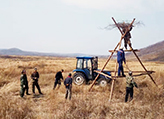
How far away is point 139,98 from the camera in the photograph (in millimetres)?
7121

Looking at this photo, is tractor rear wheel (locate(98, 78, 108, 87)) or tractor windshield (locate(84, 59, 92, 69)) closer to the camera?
tractor rear wheel (locate(98, 78, 108, 87))

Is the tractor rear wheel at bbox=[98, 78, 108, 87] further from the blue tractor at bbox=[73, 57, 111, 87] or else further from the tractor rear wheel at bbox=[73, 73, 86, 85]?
the tractor rear wheel at bbox=[73, 73, 86, 85]

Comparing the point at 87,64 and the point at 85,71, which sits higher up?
the point at 87,64

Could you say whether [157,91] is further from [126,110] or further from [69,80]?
[69,80]

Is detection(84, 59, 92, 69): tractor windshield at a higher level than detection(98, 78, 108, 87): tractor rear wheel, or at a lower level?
higher

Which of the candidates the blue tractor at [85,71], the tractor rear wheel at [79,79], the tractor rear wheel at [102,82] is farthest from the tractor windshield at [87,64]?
the tractor rear wheel at [102,82]

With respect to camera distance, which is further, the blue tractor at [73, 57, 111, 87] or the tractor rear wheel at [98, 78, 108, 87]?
the blue tractor at [73, 57, 111, 87]

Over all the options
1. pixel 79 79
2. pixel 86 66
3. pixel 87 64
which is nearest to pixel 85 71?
pixel 86 66

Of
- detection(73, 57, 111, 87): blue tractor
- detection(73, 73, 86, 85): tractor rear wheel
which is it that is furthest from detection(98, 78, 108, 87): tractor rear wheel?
detection(73, 73, 86, 85): tractor rear wheel

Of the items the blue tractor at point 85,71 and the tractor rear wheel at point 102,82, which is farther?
the blue tractor at point 85,71

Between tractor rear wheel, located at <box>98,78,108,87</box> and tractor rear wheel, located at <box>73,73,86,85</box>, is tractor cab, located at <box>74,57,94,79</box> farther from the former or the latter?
tractor rear wheel, located at <box>98,78,108,87</box>

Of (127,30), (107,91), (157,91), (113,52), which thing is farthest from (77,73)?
(157,91)

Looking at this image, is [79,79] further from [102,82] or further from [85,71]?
[102,82]

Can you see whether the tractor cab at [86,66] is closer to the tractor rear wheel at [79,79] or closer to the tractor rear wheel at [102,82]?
the tractor rear wheel at [79,79]
